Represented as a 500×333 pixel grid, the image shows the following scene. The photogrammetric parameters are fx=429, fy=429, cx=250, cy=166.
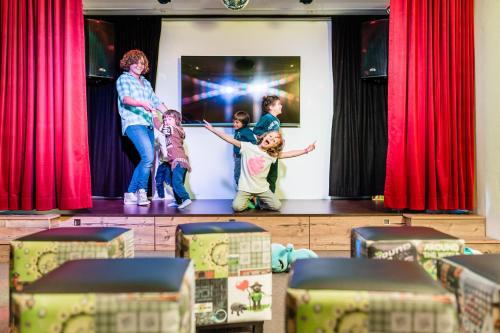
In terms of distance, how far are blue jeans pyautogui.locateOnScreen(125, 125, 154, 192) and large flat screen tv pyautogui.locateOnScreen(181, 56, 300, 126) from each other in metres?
0.75

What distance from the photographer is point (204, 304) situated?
179cm

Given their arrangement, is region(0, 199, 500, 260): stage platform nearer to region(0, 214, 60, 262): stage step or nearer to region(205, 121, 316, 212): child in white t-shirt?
region(0, 214, 60, 262): stage step

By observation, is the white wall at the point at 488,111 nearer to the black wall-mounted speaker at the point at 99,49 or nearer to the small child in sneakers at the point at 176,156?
the small child in sneakers at the point at 176,156

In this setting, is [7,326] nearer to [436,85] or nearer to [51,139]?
[51,139]

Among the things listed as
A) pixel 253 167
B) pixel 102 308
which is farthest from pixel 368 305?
pixel 253 167

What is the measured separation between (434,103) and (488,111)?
39 centimetres

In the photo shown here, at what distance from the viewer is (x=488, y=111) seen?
3.27 meters

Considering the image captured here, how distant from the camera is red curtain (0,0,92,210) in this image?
3.32 meters

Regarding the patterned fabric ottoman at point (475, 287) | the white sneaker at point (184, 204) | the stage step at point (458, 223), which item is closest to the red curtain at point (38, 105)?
the white sneaker at point (184, 204)

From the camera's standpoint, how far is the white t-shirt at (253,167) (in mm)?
3541

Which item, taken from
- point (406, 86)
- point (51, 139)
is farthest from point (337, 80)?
point (51, 139)

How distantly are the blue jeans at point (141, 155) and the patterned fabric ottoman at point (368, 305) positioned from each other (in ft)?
10.4

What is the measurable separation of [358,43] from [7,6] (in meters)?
3.47

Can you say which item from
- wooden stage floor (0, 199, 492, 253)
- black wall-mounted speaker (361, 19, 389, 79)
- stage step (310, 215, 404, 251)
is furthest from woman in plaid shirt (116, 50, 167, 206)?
black wall-mounted speaker (361, 19, 389, 79)
